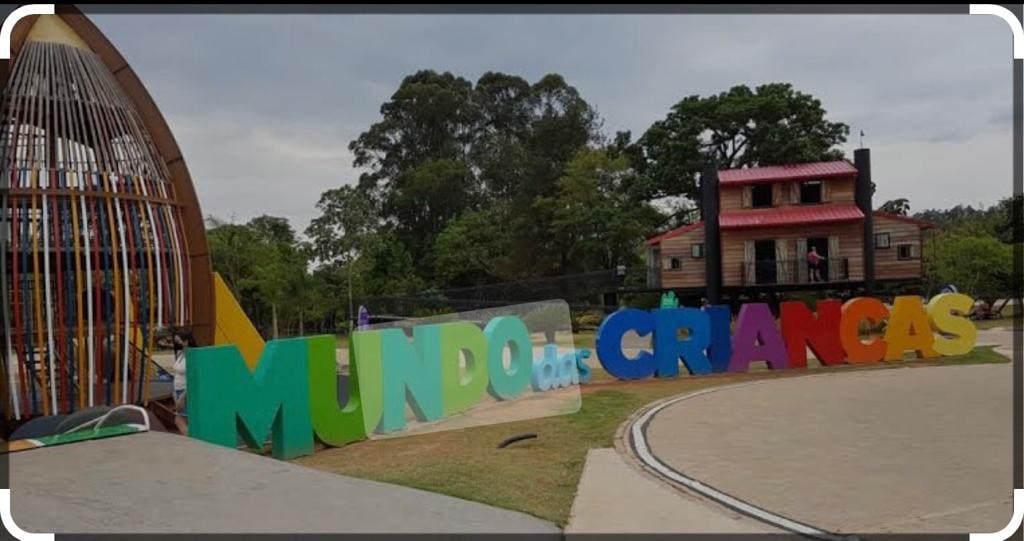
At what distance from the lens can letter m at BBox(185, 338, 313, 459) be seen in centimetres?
931

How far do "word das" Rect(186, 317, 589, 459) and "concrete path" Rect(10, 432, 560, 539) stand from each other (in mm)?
1419

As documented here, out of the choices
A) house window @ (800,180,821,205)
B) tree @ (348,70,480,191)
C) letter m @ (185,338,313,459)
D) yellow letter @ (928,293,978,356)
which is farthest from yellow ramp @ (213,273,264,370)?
tree @ (348,70,480,191)

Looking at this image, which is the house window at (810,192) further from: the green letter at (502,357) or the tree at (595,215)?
the green letter at (502,357)

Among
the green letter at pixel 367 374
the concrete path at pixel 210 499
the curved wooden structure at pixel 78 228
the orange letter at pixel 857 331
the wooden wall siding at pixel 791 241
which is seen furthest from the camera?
the wooden wall siding at pixel 791 241

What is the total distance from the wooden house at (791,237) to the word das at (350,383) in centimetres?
2070

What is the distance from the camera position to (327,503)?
21.1 ft

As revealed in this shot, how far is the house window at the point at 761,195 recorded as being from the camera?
1339 inches

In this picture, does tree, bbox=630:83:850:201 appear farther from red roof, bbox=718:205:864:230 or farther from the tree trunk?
the tree trunk

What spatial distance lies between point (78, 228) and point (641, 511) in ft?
27.6

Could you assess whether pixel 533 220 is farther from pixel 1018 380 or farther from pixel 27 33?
pixel 27 33

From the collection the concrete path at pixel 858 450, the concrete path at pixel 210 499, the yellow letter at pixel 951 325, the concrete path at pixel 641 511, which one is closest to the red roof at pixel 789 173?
the yellow letter at pixel 951 325

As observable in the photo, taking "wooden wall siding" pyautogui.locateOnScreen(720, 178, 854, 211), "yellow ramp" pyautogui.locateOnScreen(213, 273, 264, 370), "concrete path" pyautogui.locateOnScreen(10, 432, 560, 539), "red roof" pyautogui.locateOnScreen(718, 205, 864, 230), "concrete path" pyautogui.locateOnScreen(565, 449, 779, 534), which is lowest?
"concrete path" pyautogui.locateOnScreen(565, 449, 779, 534)

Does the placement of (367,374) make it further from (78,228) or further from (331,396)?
(78,228)

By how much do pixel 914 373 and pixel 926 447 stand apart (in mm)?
8960
